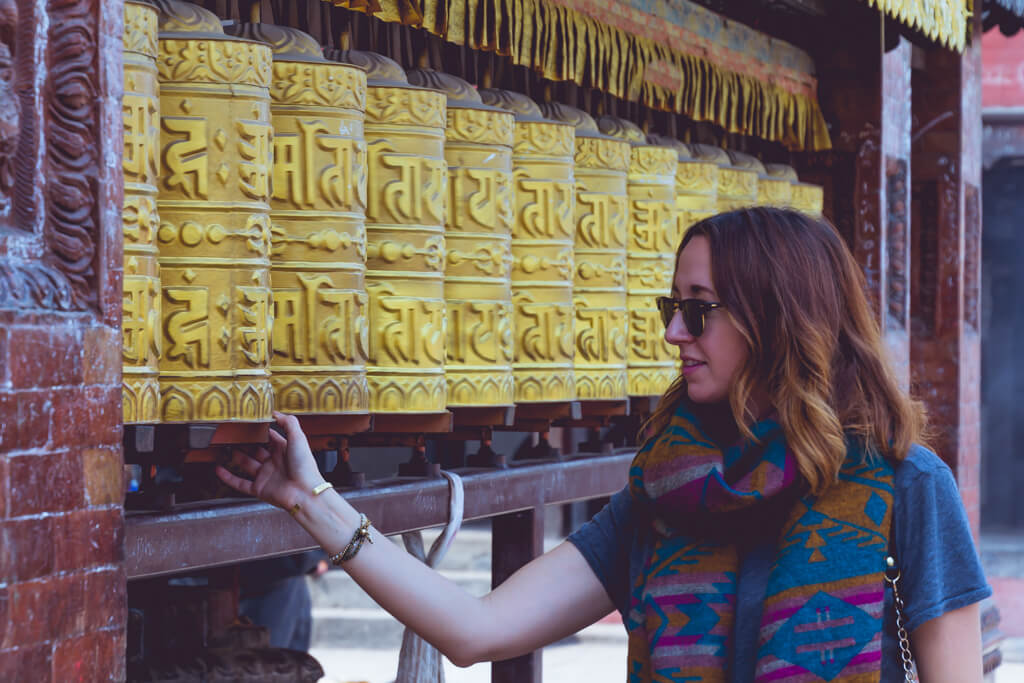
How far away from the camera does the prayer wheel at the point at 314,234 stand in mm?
1994

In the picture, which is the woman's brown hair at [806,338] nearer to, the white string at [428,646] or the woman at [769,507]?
the woman at [769,507]

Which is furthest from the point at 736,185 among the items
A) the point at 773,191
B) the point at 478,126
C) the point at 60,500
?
the point at 60,500

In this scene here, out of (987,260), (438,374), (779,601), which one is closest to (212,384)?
(438,374)

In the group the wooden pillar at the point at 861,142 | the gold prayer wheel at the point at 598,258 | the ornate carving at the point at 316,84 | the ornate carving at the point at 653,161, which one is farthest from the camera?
the wooden pillar at the point at 861,142

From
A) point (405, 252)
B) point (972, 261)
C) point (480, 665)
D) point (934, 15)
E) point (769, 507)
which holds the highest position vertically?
point (934, 15)

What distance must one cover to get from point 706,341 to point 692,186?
1.62 m

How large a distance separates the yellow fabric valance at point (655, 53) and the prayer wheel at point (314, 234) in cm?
18

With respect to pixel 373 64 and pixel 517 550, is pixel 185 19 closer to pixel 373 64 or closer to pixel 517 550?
pixel 373 64

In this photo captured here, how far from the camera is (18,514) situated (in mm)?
1552

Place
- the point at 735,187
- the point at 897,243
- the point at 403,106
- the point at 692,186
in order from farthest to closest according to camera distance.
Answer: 1. the point at 897,243
2. the point at 735,187
3. the point at 692,186
4. the point at 403,106

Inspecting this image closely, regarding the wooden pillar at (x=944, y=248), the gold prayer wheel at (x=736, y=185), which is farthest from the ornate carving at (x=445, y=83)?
the wooden pillar at (x=944, y=248)

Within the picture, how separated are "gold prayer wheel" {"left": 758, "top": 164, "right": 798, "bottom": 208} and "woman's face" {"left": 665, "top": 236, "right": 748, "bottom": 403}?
187 centimetres

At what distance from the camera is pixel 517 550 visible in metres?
2.85

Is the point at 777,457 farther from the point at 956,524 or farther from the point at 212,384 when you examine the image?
the point at 212,384
